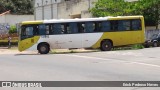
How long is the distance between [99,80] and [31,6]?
79.1 meters

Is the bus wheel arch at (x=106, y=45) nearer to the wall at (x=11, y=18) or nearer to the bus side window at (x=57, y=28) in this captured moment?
the bus side window at (x=57, y=28)

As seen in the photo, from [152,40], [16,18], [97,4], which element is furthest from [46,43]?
[16,18]

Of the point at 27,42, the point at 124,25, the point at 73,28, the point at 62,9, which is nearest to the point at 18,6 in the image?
the point at 62,9

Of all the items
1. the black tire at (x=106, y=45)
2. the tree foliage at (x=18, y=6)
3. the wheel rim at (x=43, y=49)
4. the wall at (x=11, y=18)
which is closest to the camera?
the wheel rim at (x=43, y=49)

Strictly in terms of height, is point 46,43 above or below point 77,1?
below

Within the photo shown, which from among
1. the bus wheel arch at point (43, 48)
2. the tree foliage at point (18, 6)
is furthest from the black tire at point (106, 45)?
the tree foliage at point (18, 6)

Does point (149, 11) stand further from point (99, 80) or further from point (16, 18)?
point (16, 18)

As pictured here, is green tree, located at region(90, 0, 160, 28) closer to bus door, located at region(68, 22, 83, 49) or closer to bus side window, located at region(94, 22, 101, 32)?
bus side window, located at region(94, 22, 101, 32)

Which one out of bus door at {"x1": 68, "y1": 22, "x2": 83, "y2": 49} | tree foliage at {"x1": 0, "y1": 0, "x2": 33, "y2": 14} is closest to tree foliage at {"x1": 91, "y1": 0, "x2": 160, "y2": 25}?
bus door at {"x1": 68, "y1": 22, "x2": 83, "y2": 49}

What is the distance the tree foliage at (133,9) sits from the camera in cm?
4203

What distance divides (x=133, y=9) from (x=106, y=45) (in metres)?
11.6

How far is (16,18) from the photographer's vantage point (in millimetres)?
73375

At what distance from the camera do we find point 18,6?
89.4m

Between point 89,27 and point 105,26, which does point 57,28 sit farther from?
point 105,26
